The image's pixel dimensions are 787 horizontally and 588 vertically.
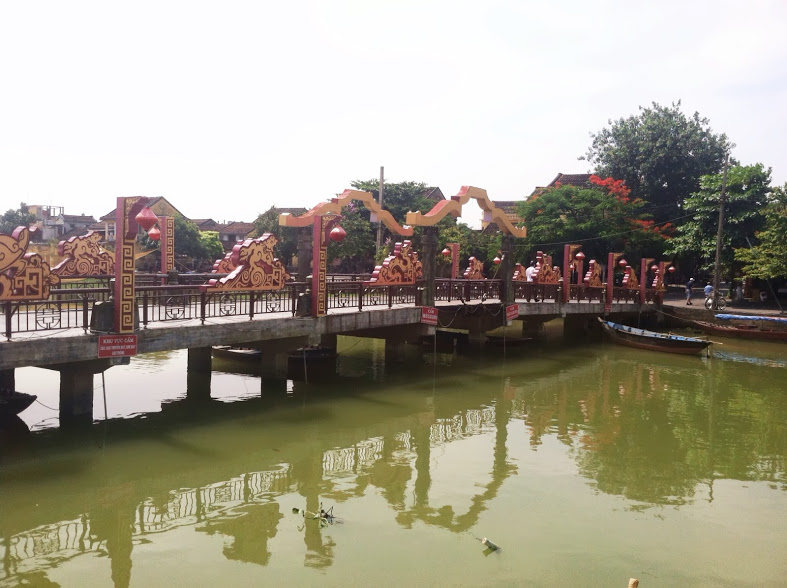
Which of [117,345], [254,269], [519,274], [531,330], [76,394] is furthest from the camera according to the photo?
[531,330]

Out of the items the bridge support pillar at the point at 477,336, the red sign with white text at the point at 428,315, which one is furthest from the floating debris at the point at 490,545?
the bridge support pillar at the point at 477,336

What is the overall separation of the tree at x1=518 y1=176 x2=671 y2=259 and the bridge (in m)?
7.54

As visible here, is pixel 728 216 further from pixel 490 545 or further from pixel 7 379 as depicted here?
pixel 7 379

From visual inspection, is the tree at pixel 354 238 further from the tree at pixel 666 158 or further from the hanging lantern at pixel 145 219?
the hanging lantern at pixel 145 219

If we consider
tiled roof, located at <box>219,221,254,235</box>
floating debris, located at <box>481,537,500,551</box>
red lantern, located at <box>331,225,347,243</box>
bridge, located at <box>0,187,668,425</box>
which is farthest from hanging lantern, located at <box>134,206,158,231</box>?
tiled roof, located at <box>219,221,254,235</box>

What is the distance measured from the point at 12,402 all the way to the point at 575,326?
20167 millimetres

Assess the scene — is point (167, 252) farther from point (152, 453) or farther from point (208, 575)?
point (208, 575)

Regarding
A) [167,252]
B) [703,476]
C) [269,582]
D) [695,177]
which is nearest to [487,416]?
[703,476]

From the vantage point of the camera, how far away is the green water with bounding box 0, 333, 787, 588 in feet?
21.7

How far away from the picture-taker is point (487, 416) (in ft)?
42.7

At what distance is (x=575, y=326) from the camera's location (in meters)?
26.0

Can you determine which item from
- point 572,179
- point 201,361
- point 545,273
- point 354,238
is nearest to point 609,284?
point 545,273

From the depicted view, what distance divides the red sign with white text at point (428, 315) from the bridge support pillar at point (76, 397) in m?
7.93

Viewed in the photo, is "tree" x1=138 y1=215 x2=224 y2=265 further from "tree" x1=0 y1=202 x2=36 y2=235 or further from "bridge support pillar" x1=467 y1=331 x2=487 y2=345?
"bridge support pillar" x1=467 y1=331 x2=487 y2=345
